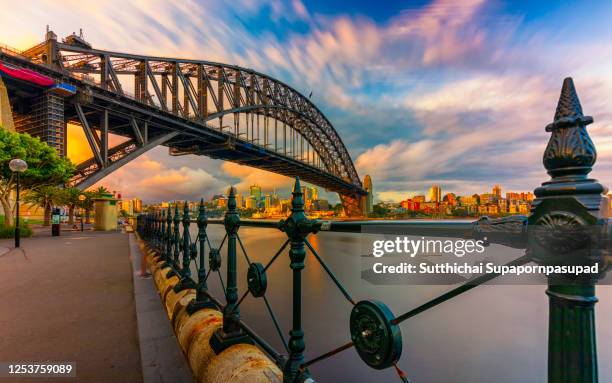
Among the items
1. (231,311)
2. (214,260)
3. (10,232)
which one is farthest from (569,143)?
(10,232)

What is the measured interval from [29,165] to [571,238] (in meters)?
24.5

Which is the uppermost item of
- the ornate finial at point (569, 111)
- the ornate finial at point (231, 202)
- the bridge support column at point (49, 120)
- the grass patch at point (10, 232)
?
the bridge support column at point (49, 120)

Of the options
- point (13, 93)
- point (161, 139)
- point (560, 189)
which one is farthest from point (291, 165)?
point (560, 189)

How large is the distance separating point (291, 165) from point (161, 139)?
21.1 meters

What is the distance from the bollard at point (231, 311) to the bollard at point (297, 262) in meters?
0.67

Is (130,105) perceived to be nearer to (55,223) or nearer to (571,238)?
(55,223)

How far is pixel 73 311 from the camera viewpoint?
372 cm

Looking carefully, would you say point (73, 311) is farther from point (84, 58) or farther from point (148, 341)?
point (84, 58)

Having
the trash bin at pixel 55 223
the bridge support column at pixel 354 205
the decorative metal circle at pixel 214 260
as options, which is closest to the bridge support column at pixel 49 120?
the trash bin at pixel 55 223

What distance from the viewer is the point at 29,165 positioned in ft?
60.0

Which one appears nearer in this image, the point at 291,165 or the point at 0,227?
the point at 0,227

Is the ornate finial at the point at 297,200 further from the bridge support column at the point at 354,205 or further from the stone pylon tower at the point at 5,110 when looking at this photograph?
the bridge support column at the point at 354,205

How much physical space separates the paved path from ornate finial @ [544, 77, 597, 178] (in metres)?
2.75

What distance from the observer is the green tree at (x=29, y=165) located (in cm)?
1691
